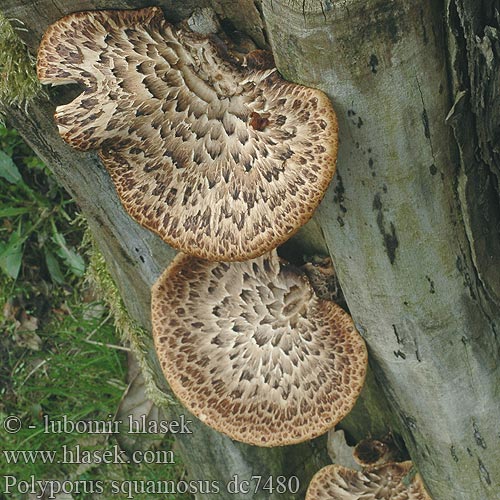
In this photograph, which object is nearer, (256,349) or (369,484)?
(256,349)

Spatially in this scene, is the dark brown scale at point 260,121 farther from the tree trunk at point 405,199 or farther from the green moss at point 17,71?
the green moss at point 17,71

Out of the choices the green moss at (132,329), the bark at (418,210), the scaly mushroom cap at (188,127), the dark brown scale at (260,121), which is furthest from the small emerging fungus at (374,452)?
the dark brown scale at (260,121)

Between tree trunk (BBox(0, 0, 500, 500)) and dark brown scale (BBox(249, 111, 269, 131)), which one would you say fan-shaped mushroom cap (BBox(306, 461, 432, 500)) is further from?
dark brown scale (BBox(249, 111, 269, 131))

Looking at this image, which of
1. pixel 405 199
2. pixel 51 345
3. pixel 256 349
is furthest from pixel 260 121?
pixel 51 345

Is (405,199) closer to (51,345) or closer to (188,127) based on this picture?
(188,127)

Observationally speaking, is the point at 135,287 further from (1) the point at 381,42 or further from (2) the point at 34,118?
(1) the point at 381,42

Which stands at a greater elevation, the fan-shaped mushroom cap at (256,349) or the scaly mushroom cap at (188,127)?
the scaly mushroom cap at (188,127)
